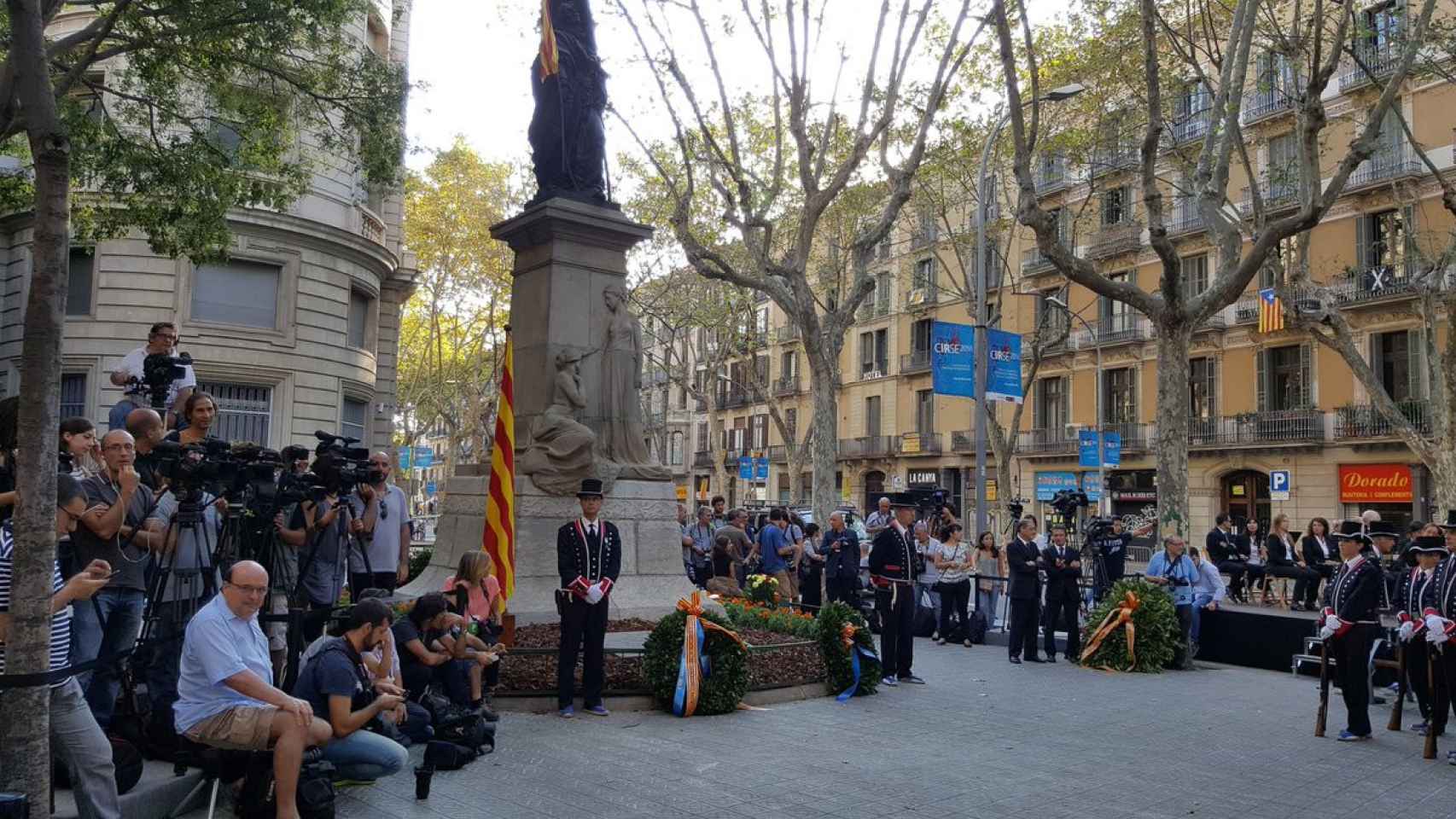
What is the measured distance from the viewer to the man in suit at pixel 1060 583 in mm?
15227

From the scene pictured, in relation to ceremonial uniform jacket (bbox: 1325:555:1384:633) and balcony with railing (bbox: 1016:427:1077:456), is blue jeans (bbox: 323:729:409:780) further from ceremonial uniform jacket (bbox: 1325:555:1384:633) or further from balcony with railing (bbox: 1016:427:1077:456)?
balcony with railing (bbox: 1016:427:1077:456)

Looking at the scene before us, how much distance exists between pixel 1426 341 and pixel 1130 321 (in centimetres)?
1931

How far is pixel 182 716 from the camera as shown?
5.76m

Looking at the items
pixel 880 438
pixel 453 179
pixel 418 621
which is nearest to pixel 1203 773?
pixel 418 621

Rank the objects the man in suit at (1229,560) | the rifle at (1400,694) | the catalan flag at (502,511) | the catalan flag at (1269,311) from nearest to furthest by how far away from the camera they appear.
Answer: the rifle at (1400,694) → the catalan flag at (502,511) → the man in suit at (1229,560) → the catalan flag at (1269,311)

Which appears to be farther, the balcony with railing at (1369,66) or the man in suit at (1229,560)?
the balcony with railing at (1369,66)

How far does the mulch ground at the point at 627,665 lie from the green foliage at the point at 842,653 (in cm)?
19

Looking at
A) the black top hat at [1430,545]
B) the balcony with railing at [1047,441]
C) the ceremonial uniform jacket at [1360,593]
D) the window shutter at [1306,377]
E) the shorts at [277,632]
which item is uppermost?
the window shutter at [1306,377]

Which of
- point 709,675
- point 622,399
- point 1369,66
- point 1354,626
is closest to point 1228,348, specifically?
point 1369,66

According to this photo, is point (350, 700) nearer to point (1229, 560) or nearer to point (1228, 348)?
point (1229, 560)

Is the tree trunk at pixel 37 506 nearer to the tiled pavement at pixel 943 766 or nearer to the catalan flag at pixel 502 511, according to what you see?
the tiled pavement at pixel 943 766

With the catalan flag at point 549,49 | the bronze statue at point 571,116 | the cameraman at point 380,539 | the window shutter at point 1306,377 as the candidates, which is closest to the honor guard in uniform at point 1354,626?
the cameraman at point 380,539

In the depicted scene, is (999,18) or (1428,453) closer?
(999,18)

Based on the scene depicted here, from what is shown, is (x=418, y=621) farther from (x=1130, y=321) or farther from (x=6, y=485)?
(x=1130, y=321)
